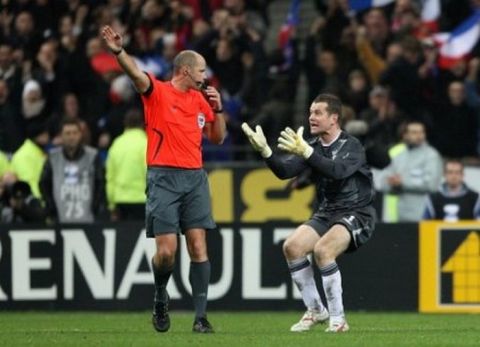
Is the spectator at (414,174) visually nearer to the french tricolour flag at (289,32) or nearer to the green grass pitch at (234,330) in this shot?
the green grass pitch at (234,330)

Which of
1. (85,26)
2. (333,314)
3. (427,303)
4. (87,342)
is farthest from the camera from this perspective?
(85,26)

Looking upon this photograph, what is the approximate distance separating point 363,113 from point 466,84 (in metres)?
1.38

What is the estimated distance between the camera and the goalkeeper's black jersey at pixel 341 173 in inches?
533

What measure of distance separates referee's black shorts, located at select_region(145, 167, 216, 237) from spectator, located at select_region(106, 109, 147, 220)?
18.4 feet

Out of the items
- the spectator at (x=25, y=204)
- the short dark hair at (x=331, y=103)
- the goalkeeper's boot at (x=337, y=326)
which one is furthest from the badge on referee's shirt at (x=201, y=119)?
the spectator at (x=25, y=204)

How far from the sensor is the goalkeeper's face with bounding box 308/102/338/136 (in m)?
13.7

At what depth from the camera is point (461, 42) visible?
854 inches

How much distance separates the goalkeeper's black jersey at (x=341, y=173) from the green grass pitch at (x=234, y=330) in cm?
114

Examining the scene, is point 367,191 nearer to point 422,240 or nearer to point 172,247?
point 172,247

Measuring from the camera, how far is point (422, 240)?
58.8 ft

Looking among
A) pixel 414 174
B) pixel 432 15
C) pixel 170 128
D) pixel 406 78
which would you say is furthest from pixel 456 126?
pixel 170 128

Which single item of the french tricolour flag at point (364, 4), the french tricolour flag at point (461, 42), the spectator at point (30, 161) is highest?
the french tricolour flag at point (364, 4)

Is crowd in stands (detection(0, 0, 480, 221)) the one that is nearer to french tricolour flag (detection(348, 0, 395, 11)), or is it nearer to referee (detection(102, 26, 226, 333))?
french tricolour flag (detection(348, 0, 395, 11))

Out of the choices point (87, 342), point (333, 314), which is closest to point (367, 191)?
point (333, 314)
